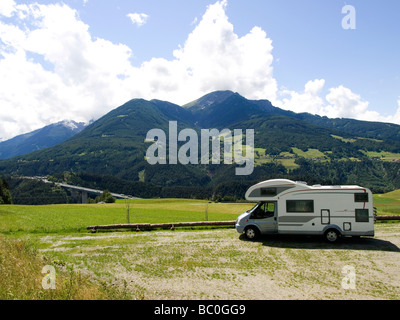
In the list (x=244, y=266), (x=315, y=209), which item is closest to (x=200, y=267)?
(x=244, y=266)

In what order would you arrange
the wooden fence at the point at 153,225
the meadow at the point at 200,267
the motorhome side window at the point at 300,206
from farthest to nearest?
the wooden fence at the point at 153,225, the motorhome side window at the point at 300,206, the meadow at the point at 200,267

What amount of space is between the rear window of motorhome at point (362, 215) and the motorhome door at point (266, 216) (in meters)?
5.31

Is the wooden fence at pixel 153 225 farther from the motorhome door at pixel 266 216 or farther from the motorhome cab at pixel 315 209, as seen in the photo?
the motorhome cab at pixel 315 209

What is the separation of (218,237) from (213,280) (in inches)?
363

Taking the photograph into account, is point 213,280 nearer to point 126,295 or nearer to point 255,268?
point 255,268

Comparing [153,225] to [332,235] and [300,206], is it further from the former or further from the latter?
[332,235]

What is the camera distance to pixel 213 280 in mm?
11672

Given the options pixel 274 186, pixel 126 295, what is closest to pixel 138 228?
pixel 274 186

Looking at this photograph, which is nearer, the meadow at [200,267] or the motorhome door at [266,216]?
the meadow at [200,267]

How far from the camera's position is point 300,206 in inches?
710

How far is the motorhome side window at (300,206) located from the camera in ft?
58.6

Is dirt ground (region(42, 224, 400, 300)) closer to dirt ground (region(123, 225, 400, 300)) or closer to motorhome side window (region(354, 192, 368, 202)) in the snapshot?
dirt ground (region(123, 225, 400, 300))

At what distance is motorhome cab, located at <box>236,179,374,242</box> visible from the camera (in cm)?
1734

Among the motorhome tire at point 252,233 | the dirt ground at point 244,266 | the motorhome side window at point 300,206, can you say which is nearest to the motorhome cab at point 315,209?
the motorhome side window at point 300,206
